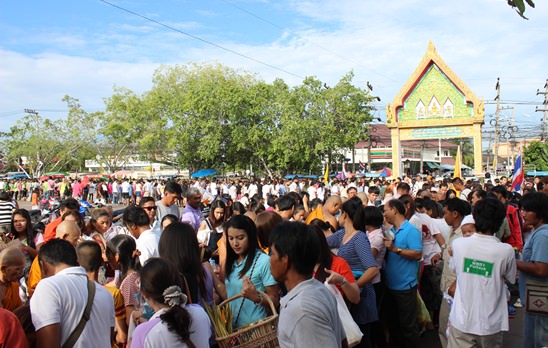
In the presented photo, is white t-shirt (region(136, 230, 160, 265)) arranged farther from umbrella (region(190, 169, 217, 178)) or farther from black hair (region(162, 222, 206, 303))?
umbrella (region(190, 169, 217, 178))

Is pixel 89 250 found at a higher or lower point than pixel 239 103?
lower

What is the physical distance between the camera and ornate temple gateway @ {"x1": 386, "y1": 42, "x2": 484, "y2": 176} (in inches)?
1025

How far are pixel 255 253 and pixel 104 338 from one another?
1219 millimetres

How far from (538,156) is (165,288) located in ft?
128

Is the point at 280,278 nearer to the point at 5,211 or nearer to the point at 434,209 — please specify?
the point at 434,209

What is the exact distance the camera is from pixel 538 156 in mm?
→ 36156

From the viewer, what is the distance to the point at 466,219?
5.12 m

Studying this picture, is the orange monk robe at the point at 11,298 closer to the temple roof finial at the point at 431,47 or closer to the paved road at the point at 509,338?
the paved road at the point at 509,338

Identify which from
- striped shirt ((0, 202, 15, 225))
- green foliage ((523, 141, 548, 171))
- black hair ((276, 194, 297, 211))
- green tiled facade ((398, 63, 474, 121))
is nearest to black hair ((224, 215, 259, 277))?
black hair ((276, 194, 297, 211))

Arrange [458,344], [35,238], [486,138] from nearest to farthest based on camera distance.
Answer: [458,344] < [35,238] < [486,138]

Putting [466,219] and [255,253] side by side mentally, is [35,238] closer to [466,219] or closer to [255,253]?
[255,253]

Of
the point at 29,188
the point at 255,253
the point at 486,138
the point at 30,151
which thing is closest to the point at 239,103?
A: the point at 29,188

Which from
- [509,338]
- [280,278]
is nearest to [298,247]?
[280,278]

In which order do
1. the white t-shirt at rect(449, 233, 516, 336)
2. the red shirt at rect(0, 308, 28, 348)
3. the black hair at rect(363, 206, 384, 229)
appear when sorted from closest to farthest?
the red shirt at rect(0, 308, 28, 348) → the white t-shirt at rect(449, 233, 516, 336) → the black hair at rect(363, 206, 384, 229)
